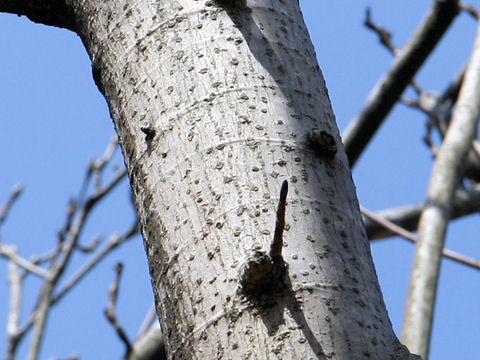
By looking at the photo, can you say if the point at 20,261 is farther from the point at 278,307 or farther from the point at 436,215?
the point at 278,307

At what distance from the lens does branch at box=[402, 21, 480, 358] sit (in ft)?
6.18

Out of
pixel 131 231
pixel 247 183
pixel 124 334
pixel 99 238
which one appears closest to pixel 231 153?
pixel 247 183

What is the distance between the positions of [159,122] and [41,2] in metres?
0.37

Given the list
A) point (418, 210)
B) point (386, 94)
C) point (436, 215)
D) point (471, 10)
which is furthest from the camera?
point (471, 10)

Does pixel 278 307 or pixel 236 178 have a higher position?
pixel 236 178

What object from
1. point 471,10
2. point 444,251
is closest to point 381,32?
point 471,10

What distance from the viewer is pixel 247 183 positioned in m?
0.89

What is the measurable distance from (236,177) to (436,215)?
137 cm

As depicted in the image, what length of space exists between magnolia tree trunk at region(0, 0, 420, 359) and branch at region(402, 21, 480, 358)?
3.09ft

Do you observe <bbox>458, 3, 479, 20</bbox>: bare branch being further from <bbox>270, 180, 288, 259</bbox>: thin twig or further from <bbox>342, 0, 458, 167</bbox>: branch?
<bbox>270, 180, 288, 259</bbox>: thin twig

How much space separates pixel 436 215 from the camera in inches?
84.8

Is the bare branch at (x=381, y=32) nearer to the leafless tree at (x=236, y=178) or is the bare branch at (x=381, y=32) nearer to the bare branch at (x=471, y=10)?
the bare branch at (x=471, y=10)

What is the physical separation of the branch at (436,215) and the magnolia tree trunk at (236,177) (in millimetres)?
943

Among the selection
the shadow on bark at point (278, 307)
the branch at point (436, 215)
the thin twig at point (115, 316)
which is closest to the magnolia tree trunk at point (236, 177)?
the shadow on bark at point (278, 307)
